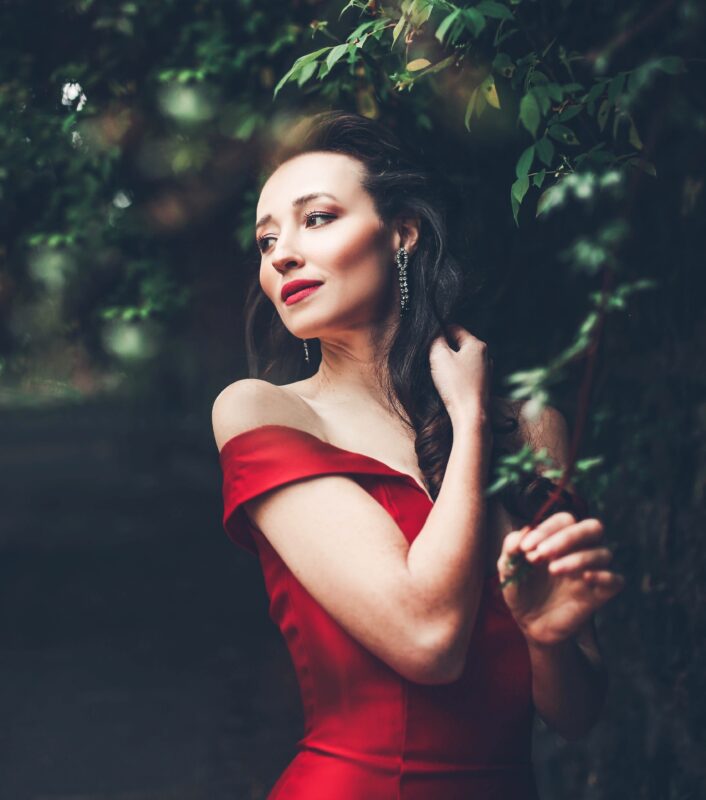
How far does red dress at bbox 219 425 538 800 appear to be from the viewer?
1883 millimetres

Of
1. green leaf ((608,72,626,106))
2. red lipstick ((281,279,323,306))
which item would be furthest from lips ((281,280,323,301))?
green leaf ((608,72,626,106))

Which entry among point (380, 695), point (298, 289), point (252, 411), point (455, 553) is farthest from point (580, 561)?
point (298, 289)

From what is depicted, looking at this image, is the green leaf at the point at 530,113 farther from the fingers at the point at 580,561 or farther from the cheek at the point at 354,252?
the fingers at the point at 580,561

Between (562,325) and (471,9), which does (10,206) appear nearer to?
(562,325)

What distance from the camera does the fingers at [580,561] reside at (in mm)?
1603

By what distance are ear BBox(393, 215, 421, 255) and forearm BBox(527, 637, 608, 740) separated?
853 millimetres

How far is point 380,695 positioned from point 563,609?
0.40 meters

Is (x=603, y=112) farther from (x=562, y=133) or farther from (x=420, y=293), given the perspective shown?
(x=420, y=293)

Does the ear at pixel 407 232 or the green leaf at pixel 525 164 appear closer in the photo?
the green leaf at pixel 525 164

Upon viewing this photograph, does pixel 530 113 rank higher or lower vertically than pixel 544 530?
higher

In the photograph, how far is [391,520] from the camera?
6.07 ft

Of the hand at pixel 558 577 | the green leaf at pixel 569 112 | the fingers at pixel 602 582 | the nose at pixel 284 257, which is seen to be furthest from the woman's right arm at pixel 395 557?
the green leaf at pixel 569 112

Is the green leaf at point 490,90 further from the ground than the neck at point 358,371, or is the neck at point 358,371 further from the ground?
the green leaf at point 490,90

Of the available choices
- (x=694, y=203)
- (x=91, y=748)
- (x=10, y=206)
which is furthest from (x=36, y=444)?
(x=694, y=203)
